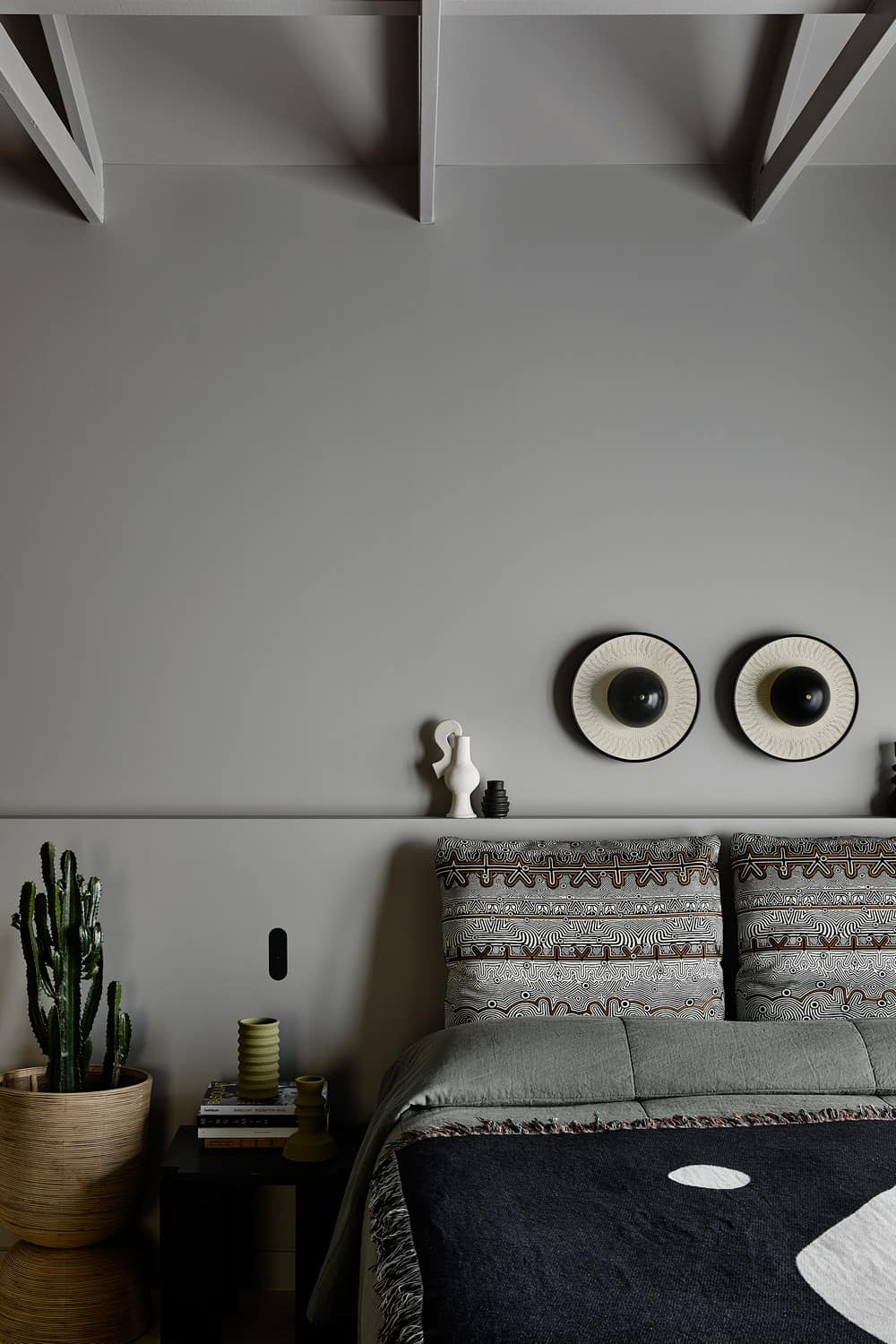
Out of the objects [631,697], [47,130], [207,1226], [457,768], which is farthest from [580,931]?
[47,130]

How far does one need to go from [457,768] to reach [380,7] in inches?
73.0

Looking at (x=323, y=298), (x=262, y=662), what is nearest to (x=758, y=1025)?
(x=262, y=662)

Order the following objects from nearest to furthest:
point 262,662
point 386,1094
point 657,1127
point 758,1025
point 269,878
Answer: point 657,1127 → point 758,1025 → point 386,1094 → point 269,878 → point 262,662

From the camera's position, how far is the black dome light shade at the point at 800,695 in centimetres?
303

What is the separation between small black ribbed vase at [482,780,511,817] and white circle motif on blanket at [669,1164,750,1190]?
1.26 metres

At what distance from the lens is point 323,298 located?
3.21 m

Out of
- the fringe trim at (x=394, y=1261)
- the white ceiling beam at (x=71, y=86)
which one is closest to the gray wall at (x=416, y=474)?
the white ceiling beam at (x=71, y=86)

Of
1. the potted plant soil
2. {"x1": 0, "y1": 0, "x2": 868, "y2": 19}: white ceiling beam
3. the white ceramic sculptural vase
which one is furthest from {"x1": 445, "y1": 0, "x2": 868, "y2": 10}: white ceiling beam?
the potted plant soil

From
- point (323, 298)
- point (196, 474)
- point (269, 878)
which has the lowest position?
point (269, 878)

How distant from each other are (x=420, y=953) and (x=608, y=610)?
44.1 inches

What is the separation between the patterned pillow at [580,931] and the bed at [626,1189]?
24 cm

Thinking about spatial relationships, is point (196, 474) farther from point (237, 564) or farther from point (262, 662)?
point (262, 662)

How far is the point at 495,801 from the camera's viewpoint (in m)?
2.97

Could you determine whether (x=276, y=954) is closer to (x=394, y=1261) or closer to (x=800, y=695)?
(x=394, y=1261)
